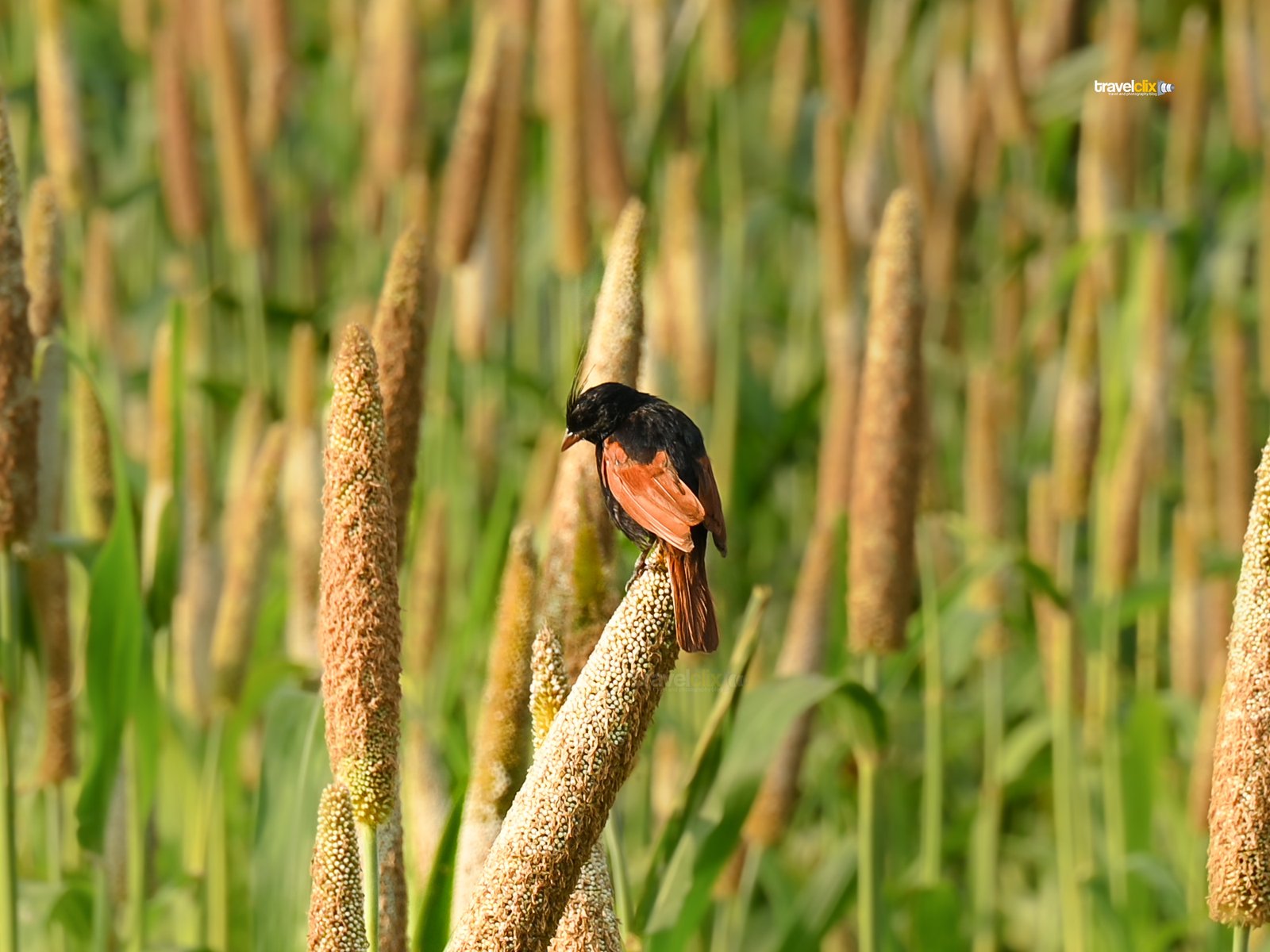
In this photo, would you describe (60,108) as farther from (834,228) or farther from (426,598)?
(834,228)

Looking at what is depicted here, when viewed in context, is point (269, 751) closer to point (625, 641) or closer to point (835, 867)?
point (625, 641)

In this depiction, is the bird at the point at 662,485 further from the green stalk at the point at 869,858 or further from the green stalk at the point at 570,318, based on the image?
→ the green stalk at the point at 570,318

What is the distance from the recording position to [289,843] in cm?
204

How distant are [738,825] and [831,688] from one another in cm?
21

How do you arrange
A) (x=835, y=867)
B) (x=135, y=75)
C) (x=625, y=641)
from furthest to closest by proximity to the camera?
(x=135, y=75) < (x=835, y=867) < (x=625, y=641)

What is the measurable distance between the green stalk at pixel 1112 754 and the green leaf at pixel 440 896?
6.35 feet

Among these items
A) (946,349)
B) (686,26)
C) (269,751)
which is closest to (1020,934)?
(946,349)

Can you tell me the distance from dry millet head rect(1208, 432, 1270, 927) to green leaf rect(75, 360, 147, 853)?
4.37 ft

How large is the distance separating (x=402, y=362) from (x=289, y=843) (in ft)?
1.92

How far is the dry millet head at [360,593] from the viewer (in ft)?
4.77

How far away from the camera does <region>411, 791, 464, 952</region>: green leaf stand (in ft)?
5.77

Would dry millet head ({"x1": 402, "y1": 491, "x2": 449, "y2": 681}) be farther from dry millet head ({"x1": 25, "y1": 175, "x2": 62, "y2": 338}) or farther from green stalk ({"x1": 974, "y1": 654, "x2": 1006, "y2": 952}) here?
green stalk ({"x1": 974, "y1": 654, "x2": 1006, "y2": 952})

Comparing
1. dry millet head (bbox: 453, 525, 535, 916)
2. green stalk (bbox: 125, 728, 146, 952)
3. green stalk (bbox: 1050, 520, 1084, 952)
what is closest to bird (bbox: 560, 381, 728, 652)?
dry millet head (bbox: 453, 525, 535, 916)

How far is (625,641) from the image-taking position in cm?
132
